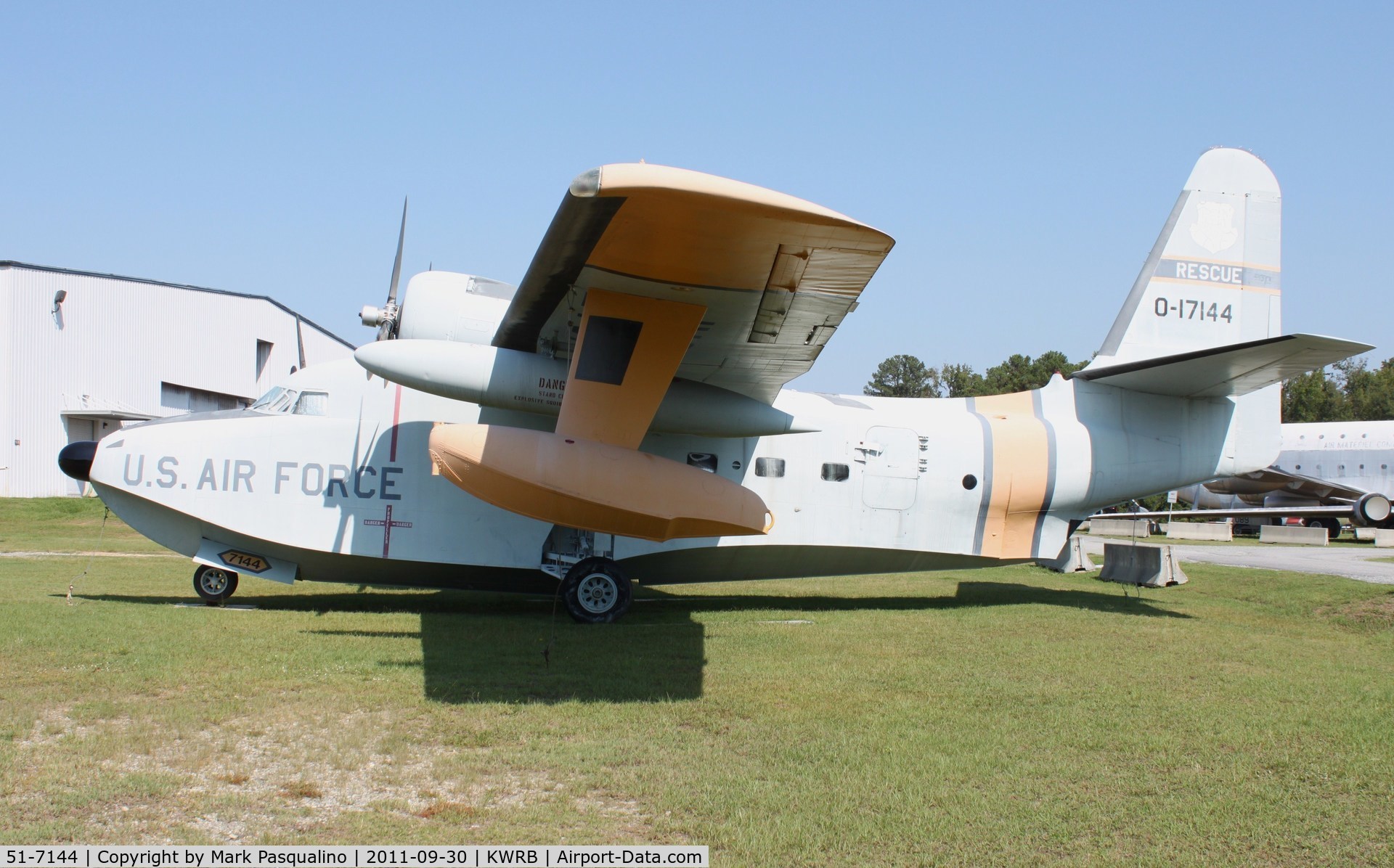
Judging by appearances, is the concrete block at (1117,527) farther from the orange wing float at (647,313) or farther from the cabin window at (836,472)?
the orange wing float at (647,313)

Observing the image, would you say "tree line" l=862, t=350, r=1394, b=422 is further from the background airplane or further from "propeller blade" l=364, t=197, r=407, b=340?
"propeller blade" l=364, t=197, r=407, b=340

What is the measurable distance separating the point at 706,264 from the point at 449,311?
395 cm

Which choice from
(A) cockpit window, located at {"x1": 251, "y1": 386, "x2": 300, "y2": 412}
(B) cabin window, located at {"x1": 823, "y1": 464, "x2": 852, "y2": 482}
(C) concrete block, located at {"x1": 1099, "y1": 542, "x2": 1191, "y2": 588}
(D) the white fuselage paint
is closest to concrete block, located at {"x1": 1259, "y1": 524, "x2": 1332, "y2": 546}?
(C) concrete block, located at {"x1": 1099, "y1": 542, "x2": 1191, "y2": 588}

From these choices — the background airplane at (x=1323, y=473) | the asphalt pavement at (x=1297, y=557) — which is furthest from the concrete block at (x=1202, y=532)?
the asphalt pavement at (x=1297, y=557)

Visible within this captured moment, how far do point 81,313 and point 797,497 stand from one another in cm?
3367

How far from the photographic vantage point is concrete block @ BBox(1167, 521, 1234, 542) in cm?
2895

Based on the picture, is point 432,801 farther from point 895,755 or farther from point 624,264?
point 624,264

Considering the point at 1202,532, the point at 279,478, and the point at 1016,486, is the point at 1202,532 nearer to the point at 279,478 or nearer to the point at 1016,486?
the point at 1016,486

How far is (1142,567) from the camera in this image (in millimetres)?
13531

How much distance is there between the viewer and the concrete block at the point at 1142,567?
13.2m

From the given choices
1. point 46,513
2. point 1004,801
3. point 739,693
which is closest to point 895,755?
point 1004,801

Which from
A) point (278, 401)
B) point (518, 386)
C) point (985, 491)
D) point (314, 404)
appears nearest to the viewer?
point (518, 386)
